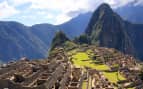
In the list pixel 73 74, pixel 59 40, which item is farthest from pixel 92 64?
pixel 59 40

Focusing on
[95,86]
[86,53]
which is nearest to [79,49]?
[86,53]

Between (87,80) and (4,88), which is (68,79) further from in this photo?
(4,88)

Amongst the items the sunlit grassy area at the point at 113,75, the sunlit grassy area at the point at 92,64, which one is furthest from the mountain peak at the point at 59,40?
the sunlit grassy area at the point at 113,75

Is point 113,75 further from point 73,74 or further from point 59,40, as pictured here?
point 59,40

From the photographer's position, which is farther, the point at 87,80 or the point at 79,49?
the point at 79,49

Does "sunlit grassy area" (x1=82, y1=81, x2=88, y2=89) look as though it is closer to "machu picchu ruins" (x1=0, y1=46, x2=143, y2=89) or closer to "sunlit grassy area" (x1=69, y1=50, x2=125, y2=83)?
"machu picchu ruins" (x1=0, y1=46, x2=143, y2=89)

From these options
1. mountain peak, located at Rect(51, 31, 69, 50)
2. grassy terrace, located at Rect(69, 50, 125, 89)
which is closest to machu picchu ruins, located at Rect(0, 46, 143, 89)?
grassy terrace, located at Rect(69, 50, 125, 89)

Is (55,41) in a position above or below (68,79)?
above

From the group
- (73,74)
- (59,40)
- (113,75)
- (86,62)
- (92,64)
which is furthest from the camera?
(59,40)
